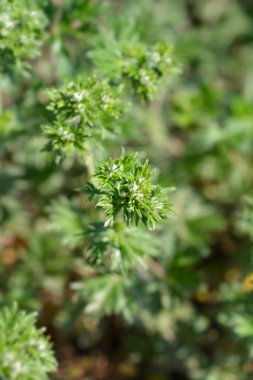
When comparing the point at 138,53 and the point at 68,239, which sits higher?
the point at 138,53

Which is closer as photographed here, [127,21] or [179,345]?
[127,21]

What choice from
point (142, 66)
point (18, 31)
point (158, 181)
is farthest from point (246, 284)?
point (18, 31)

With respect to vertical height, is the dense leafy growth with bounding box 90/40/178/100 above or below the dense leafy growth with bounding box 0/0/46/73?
below

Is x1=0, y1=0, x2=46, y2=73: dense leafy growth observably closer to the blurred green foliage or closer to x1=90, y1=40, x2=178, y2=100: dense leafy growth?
the blurred green foliage

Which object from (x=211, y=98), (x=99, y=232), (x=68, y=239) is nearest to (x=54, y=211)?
(x=68, y=239)

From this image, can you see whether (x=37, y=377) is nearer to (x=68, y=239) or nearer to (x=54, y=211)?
(x=68, y=239)

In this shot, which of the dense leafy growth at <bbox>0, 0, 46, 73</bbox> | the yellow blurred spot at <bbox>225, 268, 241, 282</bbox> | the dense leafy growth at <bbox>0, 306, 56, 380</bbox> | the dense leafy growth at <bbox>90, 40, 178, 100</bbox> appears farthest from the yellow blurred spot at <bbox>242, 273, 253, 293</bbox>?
the dense leafy growth at <bbox>0, 0, 46, 73</bbox>

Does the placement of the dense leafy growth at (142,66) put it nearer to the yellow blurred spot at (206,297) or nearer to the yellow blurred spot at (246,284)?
the yellow blurred spot at (246,284)

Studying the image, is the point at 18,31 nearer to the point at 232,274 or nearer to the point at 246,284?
the point at 246,284
